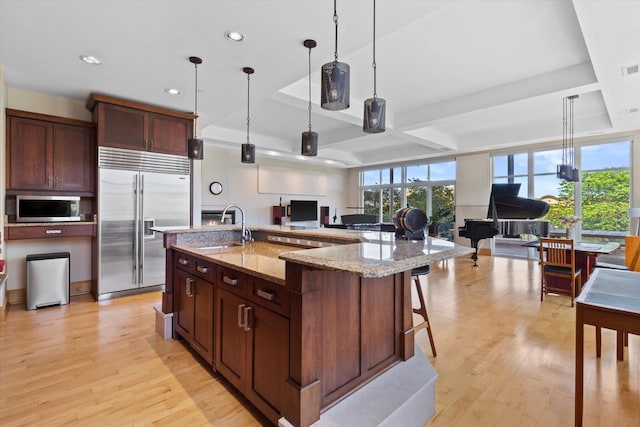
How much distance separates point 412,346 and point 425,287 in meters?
2.97

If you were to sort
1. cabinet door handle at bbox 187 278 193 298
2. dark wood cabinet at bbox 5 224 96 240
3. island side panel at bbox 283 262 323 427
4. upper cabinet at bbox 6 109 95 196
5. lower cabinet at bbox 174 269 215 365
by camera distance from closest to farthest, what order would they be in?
1. island side panel at bbox 283 262 323 427
2. lower cabinet at bbox 174 269 215 365
3. cabinet door handle at bbox 187 278 193 298
4. dark wood cabinet at bbox 5 224 96 240
5. upper cabinet at bbox 6 109 95 196

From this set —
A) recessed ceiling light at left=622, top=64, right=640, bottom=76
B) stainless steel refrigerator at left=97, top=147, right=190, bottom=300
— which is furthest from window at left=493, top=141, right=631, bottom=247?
stainless steel refrigerator at left=97, top=147, right=190, bottom=300

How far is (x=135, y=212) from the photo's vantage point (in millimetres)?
4262

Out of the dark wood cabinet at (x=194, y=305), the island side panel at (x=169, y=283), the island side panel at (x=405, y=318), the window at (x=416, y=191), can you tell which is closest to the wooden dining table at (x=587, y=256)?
the window at (x=416, y=191)

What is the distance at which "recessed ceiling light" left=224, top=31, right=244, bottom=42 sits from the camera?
2.62m

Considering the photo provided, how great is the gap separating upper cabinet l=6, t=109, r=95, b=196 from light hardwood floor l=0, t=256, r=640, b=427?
1585 mm

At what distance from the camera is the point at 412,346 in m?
2.02

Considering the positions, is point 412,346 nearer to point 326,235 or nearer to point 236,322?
point 326,235

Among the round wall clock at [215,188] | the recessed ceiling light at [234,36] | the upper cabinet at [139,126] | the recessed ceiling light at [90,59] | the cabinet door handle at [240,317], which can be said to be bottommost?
the cabinet door handle at [240,317]

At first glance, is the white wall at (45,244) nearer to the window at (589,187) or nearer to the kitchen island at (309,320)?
the kitchen island at (309,320)

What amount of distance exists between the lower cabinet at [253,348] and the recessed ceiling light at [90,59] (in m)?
2.73

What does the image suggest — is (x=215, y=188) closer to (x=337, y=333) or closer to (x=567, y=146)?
(x=337, y=333)

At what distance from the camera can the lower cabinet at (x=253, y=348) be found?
1530 mm

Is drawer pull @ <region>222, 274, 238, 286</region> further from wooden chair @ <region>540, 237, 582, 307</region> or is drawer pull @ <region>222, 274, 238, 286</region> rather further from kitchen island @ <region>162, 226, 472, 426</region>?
wooden chair @ <region>540, 237, 582, 307</region>
